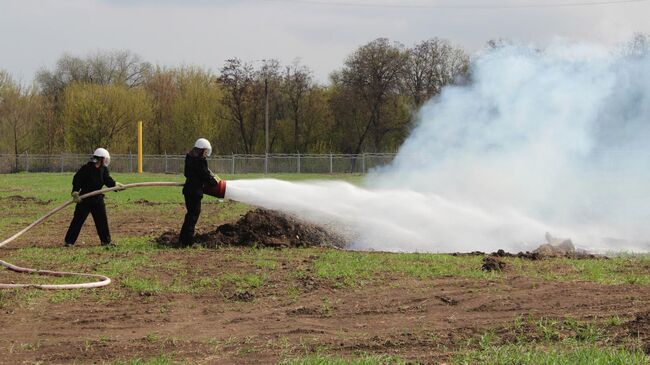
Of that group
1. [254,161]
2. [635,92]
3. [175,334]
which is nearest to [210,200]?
[635,92]

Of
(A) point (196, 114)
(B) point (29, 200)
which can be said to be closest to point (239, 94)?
(A) point (196, 114)

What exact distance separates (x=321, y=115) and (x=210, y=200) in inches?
1908

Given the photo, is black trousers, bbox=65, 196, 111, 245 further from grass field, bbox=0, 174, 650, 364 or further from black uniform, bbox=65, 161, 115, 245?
grass field, bbox=0, 174, 650, 364

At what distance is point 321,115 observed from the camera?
75.8 m

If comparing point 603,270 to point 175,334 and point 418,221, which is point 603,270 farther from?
point 175,334

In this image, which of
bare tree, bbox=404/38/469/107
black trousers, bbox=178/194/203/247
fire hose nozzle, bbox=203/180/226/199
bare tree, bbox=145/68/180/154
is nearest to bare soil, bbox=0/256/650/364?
black trousers, bbox=178/194/203/247

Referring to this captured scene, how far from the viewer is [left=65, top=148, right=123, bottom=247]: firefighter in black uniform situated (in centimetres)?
1551

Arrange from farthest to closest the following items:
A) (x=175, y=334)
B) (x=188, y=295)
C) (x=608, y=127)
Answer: (x=608, y=127)
(x=188, y=295)
(x=175, y=334)

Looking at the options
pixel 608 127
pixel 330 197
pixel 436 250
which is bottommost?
pixel 436 250

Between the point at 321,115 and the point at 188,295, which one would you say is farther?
the point at 321,115

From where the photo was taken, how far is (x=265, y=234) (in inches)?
605

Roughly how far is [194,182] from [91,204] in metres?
2.40

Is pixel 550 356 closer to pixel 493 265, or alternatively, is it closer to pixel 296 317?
pixel 296 317

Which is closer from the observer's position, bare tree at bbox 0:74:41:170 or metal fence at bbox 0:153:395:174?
metal fence at bbox 0:153:395:174
